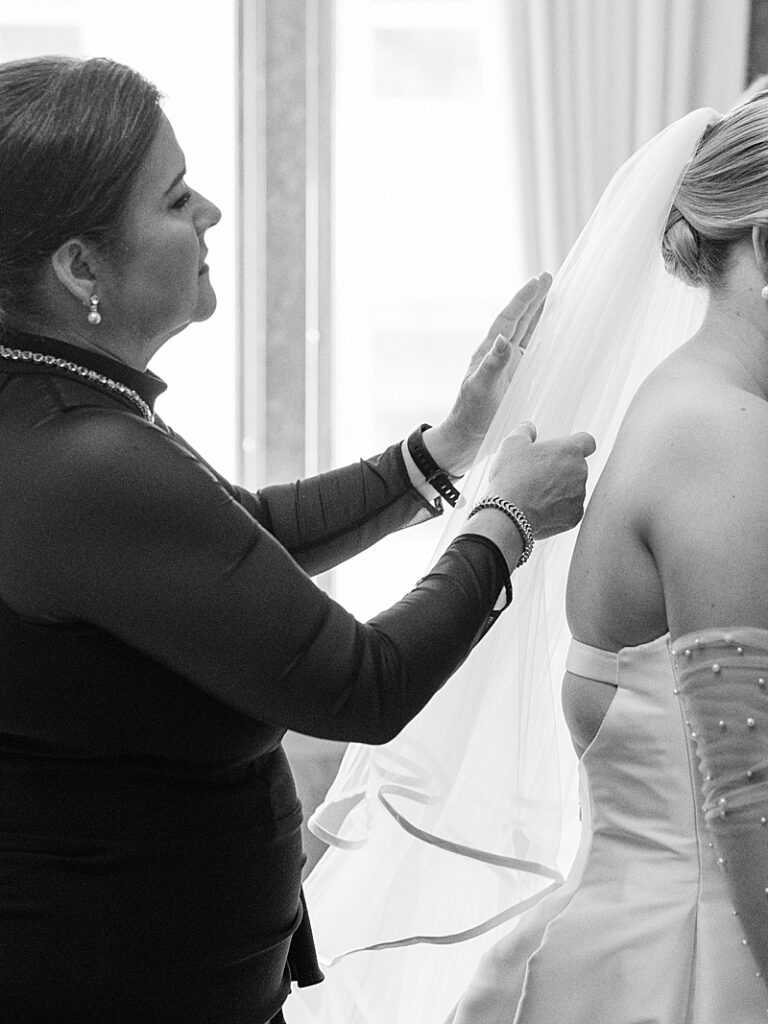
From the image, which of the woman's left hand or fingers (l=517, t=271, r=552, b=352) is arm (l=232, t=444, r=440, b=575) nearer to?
the woman's left hand

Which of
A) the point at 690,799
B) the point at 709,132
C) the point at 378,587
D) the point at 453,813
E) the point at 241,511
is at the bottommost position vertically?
the point at 378,587

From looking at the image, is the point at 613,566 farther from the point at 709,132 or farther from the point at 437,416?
the point at 437,416

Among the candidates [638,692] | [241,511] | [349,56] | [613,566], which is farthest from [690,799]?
[349,56]

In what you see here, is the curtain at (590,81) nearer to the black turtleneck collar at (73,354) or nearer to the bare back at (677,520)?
the bare back at (677,520)

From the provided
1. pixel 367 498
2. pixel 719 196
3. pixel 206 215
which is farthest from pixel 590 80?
pixel 206 215

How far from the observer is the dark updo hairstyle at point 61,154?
100 centimetres

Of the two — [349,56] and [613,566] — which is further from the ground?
[349,56]

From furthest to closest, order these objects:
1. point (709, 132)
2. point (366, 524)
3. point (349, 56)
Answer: point (349, 56) < point (366, 524) < point (709, 132)

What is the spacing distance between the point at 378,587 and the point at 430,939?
6.42ft

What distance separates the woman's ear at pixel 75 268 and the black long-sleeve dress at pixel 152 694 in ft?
0.17

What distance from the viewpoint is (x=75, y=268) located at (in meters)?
1.06

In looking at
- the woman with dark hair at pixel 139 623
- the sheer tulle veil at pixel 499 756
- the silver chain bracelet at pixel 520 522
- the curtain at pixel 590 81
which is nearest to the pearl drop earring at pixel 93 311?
the woman with dark hair at pixel 139 623

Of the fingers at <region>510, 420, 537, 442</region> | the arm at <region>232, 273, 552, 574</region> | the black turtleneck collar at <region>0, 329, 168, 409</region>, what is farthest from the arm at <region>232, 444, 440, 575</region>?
the black turtleneck collar at <region>0, 329, 168, 409</region>

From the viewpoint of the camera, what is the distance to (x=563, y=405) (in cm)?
133
